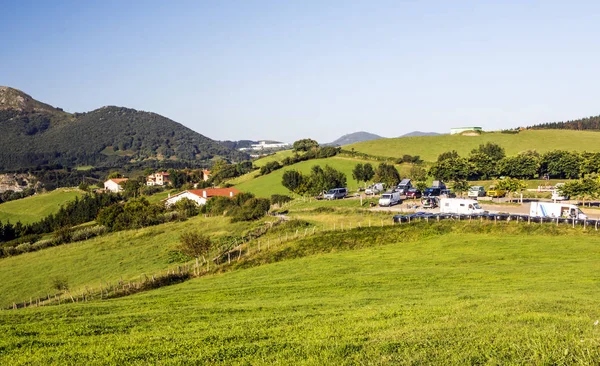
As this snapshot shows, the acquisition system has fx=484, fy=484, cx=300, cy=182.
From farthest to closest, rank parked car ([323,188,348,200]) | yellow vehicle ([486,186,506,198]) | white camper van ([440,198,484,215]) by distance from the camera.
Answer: parked car ([323,188,348,200])
yellow vehicle ([486,186,506,198])
white camper van ([440,198,484,215])

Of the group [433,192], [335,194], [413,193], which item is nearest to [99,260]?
[335,194]

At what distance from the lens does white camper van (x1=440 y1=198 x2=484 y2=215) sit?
181 feet

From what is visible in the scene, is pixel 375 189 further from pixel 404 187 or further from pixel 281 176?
pixel 281 176

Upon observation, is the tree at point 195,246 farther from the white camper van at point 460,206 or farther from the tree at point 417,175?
the tree at point 417,175

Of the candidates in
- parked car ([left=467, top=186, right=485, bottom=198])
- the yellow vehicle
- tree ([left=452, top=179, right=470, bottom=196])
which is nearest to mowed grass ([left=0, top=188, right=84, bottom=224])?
tree ([left=452, top=179, right=470, bottom=196])

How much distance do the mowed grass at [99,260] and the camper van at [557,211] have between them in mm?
32691

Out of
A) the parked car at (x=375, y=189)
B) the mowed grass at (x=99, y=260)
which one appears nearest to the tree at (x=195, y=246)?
the mowed grass at (x=99, y=260)

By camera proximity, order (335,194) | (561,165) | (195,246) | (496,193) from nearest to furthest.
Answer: (195,246) → (496,193) → (335,194) → (561,165)

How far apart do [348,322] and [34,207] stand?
150325 millimetres

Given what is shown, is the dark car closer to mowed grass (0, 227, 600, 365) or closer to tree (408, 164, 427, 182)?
tree (408, 164, 427, 182)

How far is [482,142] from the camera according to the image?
156250mm

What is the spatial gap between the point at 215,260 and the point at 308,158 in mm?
99475

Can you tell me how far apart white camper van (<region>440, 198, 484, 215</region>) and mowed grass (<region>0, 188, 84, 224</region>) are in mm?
113150

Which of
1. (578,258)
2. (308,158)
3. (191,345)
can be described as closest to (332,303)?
(191,345)
